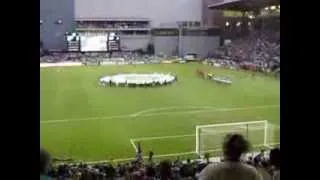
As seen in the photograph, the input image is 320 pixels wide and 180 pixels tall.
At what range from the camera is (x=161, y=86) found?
10.1ft

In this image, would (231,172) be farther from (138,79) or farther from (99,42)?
(138,79)

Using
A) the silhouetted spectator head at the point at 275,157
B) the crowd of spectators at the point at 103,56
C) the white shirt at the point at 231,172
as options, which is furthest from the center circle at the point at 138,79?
the white shirt at the point at 231,172

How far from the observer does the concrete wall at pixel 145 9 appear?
197 centimetres

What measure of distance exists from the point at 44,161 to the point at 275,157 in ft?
3.00

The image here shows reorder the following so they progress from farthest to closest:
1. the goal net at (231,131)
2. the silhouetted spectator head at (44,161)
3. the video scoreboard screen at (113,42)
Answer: the video scoreboard screen at (113,42)
the goal net at (231,131)
the silhouetted spectator head at (44,161)

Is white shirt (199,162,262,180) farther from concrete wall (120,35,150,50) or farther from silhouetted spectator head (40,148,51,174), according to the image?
concrete wall (120,35,150,50)

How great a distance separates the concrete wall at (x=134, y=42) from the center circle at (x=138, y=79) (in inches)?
15.1

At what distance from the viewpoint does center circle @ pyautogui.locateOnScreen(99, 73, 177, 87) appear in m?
2.67

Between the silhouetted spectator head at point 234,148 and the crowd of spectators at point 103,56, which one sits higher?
the crowd of spectators at point 103,56

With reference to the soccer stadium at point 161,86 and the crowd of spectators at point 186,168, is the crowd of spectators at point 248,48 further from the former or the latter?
the crowd of spectators at point 186,168
